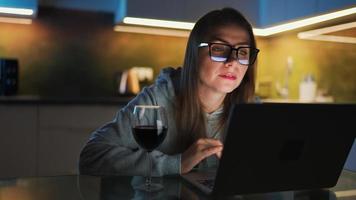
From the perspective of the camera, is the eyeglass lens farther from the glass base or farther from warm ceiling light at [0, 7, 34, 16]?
warm ceiling light at [0, 7, 34, 16]

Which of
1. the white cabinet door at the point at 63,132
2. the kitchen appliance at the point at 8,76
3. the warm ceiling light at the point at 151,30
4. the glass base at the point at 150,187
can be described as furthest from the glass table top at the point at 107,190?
the warm ceiling light at the point at 151,30

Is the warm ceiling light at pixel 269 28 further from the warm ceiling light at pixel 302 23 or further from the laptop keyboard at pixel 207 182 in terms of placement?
the laptop keyboard at pixel 207 182

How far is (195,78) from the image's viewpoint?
1.27m

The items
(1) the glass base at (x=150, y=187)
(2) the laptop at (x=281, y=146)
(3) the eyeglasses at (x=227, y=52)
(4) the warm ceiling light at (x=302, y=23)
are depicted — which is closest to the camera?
(2) the laptop at (x=281, y=146)

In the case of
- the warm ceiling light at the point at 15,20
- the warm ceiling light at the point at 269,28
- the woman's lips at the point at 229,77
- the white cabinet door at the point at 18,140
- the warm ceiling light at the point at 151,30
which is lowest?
the white cabinet door at the point at 18,140

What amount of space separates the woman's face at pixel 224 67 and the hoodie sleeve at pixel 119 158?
0.31 metres

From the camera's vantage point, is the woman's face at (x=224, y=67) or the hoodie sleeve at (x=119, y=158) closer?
the hoodie sleeve at (x=119, y=158)

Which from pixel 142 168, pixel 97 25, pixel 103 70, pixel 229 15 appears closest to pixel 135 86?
pixel 103 70

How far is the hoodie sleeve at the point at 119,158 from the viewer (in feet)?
3.15

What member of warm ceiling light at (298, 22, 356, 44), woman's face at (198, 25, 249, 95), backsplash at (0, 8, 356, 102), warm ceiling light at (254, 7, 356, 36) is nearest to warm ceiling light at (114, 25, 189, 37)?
backsplash at (0, 8, 356, 102)

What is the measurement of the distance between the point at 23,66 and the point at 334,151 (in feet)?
8.49

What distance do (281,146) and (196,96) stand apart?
0.54 m

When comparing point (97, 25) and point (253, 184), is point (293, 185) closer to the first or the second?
point (253, 184)

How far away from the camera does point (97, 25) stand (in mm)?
3102
